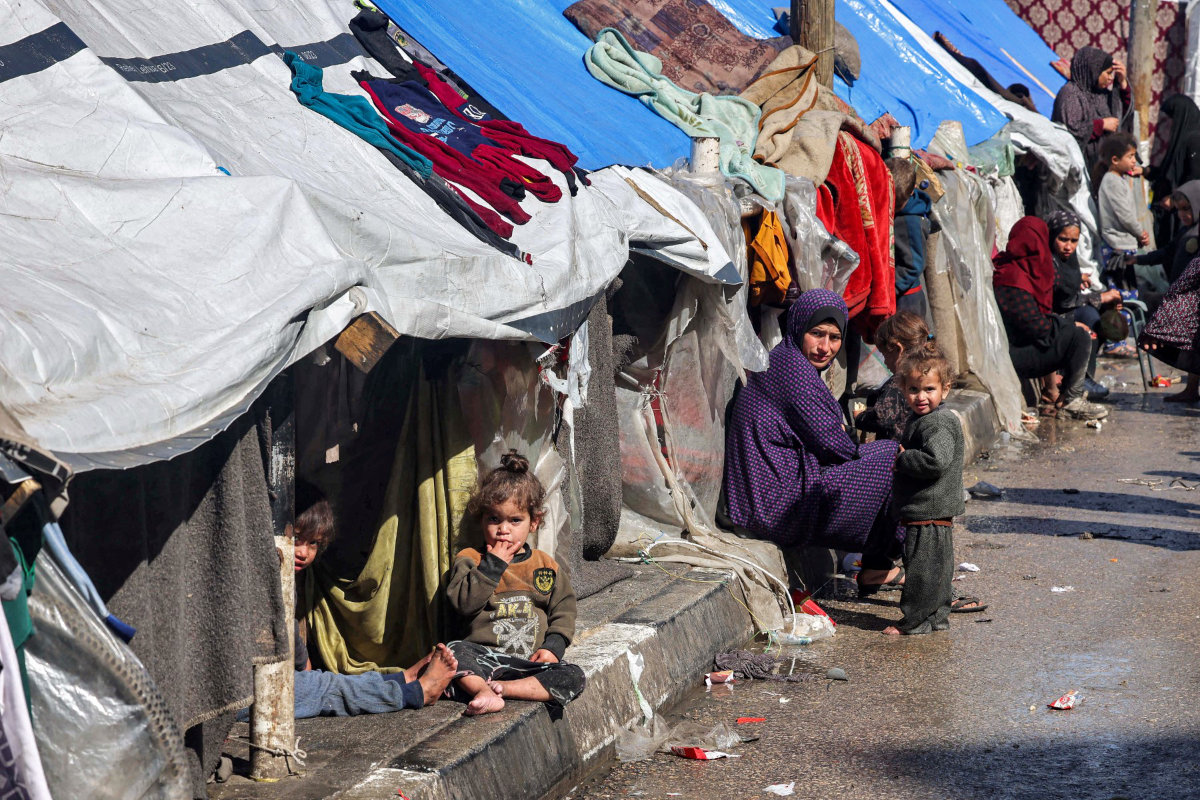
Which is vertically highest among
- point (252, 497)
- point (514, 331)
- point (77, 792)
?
point (514, 331)

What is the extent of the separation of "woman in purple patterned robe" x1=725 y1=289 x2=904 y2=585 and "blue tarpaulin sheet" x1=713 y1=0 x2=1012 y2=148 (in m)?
4.16

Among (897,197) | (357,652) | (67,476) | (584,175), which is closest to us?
(67,476)

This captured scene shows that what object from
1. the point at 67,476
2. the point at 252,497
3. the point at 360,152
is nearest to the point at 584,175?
the point at 360,152

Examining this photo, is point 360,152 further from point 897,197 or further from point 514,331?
point 897,197

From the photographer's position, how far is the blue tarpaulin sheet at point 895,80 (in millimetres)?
10344

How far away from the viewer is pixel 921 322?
6.93 m

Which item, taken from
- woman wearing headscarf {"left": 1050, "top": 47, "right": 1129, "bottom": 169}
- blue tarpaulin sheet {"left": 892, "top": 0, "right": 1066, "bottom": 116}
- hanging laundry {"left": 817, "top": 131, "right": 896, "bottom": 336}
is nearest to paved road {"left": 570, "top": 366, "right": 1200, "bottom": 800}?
hanging laundry {"left": 817, "top": 131, "right": 896, "bottom": 336}

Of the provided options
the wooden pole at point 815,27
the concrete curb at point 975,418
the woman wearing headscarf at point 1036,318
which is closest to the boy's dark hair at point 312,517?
the wooden pole at point 815,27

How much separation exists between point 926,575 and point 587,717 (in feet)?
6.52

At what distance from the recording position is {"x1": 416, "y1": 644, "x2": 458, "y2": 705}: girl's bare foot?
417 cm

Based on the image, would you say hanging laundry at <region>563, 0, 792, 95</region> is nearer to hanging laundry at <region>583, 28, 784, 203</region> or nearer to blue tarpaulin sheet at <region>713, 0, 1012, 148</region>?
hanging laundry at <region>583, 28, 784, 203</region>

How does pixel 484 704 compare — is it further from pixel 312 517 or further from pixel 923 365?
pixel 923 365

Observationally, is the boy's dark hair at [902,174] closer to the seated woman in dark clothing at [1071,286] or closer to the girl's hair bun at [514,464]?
the seated woman in dark clothing at [1071,286]

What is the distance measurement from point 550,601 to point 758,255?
2583 millimetres
